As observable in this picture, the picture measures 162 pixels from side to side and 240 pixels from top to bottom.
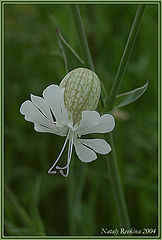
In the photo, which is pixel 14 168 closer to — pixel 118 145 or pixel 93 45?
pixel 118 145

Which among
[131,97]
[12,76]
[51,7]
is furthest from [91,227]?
[51,7]

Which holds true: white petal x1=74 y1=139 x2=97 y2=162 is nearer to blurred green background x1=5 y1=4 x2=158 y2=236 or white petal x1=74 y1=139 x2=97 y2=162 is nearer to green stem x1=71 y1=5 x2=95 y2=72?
green stem x1=71 y1=5 x2=95 y2=72

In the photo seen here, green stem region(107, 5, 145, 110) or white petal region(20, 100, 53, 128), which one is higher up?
green stem region(107, 5, 145, 110)

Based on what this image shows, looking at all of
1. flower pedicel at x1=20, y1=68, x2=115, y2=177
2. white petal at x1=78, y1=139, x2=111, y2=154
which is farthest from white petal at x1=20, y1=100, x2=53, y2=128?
white petal at x1=78, y1=139, x2=111, y2=154

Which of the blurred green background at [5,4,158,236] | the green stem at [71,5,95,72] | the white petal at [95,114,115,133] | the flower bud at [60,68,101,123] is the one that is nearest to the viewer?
the white petal at [95,114,115,133]

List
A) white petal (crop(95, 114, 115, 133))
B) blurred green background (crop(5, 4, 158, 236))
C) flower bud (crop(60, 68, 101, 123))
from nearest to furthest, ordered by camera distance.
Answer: white petal (crop(95, 114, 115, 133)) < flower bud (crop(60, 68, 101, 123)) < blurred green background (crop(5, 4, 158, 236))
